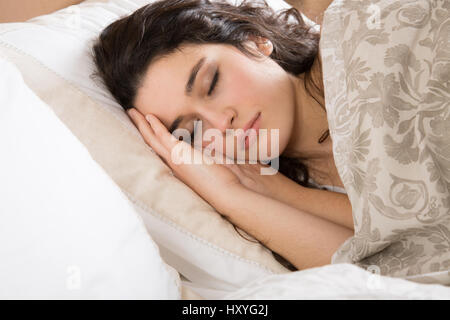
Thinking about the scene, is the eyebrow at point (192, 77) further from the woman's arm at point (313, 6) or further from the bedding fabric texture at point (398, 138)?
the woman's arm at point (313, 6)

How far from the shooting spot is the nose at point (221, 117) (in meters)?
1.02

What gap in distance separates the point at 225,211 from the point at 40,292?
1.70ft

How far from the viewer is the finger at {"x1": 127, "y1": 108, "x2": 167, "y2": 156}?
105cm

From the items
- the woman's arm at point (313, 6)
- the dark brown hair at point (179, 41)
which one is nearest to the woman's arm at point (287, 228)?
the dark brown hair at point (179, 41)

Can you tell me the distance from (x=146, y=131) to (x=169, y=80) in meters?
0.14

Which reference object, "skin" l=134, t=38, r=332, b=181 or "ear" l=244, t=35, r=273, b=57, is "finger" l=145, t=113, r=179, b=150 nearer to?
"skin" l=134, t=38, r=332, b=181

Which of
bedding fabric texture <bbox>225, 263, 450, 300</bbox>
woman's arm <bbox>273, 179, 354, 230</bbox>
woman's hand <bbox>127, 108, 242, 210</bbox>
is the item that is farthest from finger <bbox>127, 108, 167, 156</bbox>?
bedding fabric texture <bbox>225, 263, 450, 300</bbox>

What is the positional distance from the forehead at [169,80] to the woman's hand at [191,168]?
0.11 feet

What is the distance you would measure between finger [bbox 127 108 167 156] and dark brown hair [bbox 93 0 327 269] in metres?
0.06

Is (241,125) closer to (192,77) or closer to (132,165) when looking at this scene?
(192,77)

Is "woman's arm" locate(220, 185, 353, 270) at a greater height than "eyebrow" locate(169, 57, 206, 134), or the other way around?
"eyebrow" locate(169, 57, 206, 134)

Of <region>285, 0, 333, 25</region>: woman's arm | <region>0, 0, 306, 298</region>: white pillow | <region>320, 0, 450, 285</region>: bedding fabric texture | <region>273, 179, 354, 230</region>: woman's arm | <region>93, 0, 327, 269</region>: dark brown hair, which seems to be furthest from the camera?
<region>285, 0, 333, 25</region>: woman's arm

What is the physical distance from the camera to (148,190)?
2.97ft

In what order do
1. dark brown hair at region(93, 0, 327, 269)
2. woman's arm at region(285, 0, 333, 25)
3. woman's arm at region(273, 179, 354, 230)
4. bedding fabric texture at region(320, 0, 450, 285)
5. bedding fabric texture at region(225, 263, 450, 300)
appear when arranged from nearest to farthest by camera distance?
1. bedding fabric texture at region(225, 263, 450, 300)
2. bedding fabric texture at region(320, 0, 450, 285)
3. woman's arm at region(273, 179, 354, 230)
4. dark brown hair at region(93, 0, 327, 269)
5. woman's arm at region(285, 0, 333, 25)
